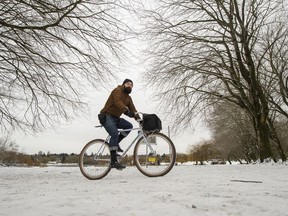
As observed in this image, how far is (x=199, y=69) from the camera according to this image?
10.6 m

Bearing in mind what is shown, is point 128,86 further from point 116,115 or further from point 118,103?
point 116,115

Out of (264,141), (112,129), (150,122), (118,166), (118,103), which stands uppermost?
(264,141)

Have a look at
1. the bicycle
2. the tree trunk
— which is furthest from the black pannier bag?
the tree trunk

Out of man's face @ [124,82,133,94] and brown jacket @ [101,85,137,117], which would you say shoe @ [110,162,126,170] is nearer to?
brown jacket @ [101,85,137,117]

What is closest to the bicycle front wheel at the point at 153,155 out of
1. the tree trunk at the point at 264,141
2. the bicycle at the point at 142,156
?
the bicycle at the point at 142,156

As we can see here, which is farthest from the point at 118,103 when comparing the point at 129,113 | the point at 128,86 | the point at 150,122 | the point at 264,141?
the point at 264,141

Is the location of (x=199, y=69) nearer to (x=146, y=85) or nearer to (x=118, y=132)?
(x=146, y=85)

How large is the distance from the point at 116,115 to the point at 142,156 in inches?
35.7

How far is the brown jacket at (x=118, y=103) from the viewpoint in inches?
201

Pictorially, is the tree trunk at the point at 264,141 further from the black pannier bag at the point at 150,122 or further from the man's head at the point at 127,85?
the man's head at the point at 127,85

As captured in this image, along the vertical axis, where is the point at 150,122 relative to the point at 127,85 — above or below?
below

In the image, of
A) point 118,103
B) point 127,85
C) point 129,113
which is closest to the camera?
point 118,103

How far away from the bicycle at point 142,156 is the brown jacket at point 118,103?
0.38 m

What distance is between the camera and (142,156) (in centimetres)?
531
